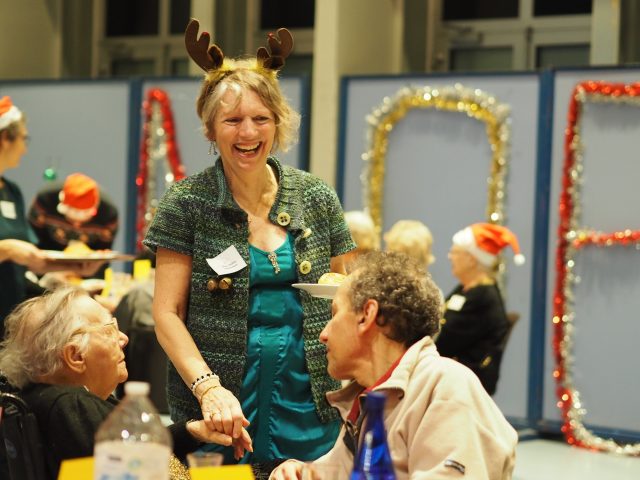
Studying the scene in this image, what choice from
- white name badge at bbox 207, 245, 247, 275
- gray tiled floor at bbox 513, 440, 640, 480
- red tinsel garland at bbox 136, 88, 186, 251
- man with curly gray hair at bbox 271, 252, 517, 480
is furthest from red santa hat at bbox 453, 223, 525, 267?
man with curly gray hair at bbox 271, 252, 517, 480

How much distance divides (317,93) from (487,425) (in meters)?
6.07

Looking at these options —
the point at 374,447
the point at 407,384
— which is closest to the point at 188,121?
the point at 407,384

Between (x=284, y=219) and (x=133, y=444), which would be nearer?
(x=133, y=444)

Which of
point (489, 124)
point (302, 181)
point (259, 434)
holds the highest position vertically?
point (489, 124)

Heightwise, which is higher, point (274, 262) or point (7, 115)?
point (7, 115)

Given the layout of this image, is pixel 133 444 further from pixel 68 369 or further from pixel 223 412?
pixel 68 369

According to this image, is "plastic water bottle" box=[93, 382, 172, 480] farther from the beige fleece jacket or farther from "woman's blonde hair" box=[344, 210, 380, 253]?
"woman's blonde hair" box=[344, 210, 380, 253]

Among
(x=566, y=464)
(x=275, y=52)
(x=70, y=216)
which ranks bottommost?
(x=566, y=464)

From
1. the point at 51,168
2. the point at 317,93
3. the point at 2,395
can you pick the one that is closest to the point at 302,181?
the point at 2,395

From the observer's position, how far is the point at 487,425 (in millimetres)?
2051

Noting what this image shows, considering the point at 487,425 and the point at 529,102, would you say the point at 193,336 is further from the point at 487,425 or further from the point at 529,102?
the point at 529,102

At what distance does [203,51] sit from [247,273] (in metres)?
0.55

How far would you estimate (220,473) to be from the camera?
1.85m

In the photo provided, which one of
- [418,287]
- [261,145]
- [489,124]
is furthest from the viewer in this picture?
[489,124]
